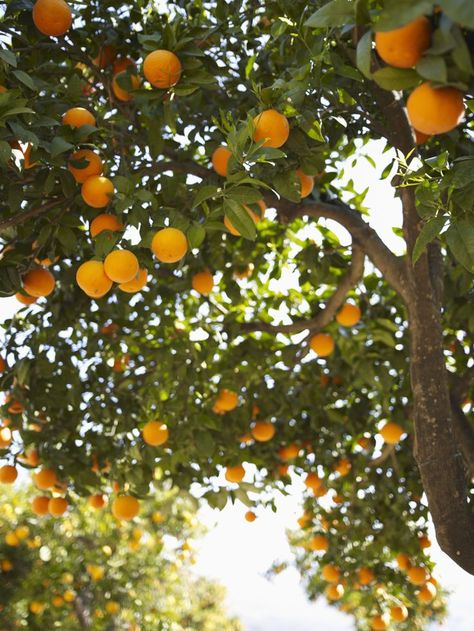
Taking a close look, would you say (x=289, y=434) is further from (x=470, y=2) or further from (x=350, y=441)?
(x=470, y=2)

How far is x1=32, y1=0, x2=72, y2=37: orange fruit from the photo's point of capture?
6.86 feet

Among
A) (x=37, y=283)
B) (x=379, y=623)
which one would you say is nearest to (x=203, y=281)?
(x=37, y=283)

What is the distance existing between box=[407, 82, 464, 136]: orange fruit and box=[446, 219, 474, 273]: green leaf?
32 cm

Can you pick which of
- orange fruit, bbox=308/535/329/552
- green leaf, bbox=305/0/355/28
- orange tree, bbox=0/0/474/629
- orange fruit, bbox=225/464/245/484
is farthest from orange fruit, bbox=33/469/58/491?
green leaf, bbox=305/0/355/28

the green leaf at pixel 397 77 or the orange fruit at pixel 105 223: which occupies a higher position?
the orange fruit at pixel 105 223

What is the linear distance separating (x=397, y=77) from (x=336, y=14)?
0.25m

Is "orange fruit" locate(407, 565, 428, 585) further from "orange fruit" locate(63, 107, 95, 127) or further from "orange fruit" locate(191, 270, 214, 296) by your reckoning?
"orange fruit" locate(63, 107, 95, 127)

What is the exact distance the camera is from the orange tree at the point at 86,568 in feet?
20.5

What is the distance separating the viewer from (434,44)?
111 centimetres

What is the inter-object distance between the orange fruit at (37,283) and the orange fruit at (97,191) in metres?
0.39

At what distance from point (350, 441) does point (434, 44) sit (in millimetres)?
3194

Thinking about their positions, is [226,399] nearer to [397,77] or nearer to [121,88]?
[121,88]

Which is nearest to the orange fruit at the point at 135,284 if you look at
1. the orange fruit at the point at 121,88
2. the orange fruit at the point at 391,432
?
the orange fruit at the point at 121,88

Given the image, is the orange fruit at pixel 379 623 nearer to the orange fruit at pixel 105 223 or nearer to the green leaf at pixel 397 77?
the orange fruit at pixel 105 223
